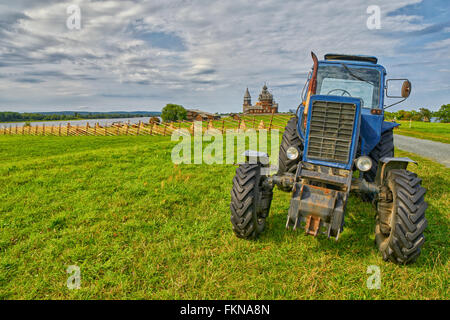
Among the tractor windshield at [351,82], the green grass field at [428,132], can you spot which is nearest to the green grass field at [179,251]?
the tractor windshield at [351,82]

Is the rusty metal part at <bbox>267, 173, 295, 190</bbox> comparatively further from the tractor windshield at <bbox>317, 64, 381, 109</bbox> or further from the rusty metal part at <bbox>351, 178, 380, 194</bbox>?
the tractor windshield at <bbox>317, 64, 381, 109</bbox>

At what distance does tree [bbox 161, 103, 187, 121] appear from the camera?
80688mm

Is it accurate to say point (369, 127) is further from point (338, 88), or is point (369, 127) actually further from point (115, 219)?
point (115, 219)

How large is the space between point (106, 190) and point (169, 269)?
3.73m

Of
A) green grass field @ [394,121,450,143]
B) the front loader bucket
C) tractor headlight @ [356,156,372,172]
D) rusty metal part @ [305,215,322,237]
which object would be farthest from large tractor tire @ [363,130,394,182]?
green grass field @ [394,121,450,143]

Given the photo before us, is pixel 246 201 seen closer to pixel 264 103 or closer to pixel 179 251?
pixel 179 251

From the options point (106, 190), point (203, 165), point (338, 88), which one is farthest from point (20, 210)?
point (338, 88)

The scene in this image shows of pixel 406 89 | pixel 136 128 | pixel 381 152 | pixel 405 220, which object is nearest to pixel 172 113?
pixel 136 128

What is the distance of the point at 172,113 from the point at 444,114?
266 feet

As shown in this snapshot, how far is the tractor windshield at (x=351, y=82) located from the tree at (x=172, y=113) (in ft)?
255

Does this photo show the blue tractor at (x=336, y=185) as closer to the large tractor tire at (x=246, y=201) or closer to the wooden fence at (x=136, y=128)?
the large tractor tire at (x=246, y=201)

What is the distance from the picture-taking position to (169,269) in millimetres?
3254

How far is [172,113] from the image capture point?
264 ft
